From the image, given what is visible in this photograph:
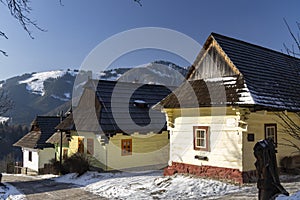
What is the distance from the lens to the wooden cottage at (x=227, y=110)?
10.3 meters

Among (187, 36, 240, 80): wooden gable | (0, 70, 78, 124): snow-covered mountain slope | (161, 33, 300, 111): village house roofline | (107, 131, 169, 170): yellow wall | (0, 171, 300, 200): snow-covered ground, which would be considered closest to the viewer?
(0, 171, 300, 200): snow-covered ground

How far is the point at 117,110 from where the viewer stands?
1786 centimetres

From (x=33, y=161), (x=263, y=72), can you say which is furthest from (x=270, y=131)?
(x=33, y=161)

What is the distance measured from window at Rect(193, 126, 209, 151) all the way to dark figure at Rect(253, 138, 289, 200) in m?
5.64

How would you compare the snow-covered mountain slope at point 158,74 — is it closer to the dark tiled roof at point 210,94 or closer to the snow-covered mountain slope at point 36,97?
the dark tiled roof at point 210,94

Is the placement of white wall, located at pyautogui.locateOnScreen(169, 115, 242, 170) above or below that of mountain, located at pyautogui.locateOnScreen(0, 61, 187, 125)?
below

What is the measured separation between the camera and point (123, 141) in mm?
16672

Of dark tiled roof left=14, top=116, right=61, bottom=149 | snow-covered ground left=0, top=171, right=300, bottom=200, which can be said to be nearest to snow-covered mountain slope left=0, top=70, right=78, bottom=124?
dark tiled roof left=14, top=116, right=61, bottom=149

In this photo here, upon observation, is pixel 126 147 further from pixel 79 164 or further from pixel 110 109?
pixel 79 164

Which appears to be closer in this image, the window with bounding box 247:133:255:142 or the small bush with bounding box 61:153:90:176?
the window with bounding box 247:133:255:142

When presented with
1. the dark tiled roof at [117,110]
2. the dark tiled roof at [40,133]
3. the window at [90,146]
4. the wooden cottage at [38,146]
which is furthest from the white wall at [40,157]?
the window at [90,146]

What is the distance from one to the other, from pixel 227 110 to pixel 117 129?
7270 mm

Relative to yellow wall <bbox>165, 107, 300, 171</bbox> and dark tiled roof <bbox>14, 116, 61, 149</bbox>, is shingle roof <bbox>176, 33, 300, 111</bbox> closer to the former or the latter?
yellow wall <bbox>165, 107, 300, 171</bbox>

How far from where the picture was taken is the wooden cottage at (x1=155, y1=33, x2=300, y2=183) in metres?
10.3
